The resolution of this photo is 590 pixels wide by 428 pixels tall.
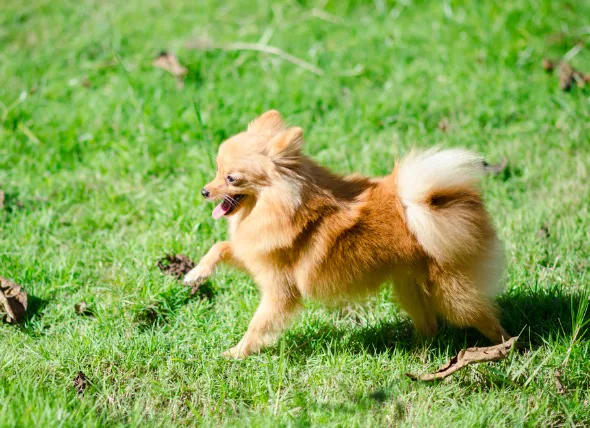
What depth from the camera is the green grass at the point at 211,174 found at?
312 centimetres

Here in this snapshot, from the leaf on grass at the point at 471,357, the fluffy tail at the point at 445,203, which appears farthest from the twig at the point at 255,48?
the leaf on grass at the point at 471,357

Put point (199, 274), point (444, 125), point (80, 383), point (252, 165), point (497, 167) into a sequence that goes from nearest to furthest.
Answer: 1. point (80, 383)
2. point (252, 165)
3. point (199, 274)
4. point (497, 167)
5. point (444, 125)

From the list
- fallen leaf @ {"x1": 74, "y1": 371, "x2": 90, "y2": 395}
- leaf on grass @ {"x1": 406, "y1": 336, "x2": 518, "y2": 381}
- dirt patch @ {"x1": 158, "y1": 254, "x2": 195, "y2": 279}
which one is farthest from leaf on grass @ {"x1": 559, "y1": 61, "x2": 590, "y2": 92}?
fallen leaf @ {"x1": 74, "y1": 371, "x2": 90, "y2": 395}

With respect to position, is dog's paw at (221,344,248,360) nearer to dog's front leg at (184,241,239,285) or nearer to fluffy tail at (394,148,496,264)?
dog's front leg at (184,241,239,285)

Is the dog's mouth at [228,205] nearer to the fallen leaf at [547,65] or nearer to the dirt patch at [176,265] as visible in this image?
the dirt patch at [176,265]

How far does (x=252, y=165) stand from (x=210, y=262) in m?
0.66

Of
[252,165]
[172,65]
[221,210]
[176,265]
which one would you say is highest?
[172,65]

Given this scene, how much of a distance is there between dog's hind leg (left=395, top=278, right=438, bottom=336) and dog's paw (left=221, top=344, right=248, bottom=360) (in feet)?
2.98

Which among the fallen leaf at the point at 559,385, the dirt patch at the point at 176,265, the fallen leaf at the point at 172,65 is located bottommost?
the fallen leaf at the point at 559,385

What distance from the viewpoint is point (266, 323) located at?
3.34 meters

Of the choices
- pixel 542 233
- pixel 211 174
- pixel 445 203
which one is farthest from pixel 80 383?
pixel 542 233

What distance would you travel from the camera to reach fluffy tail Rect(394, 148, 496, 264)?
10.2ft

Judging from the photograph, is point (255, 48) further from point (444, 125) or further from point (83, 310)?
point (83, 310)

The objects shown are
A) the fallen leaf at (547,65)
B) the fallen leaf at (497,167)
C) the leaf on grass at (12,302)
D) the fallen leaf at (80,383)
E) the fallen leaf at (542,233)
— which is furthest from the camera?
the fallen leaf at (547,65)
